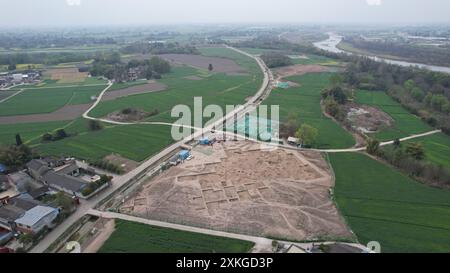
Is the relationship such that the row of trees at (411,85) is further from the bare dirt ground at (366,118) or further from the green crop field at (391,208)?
the green crop field at (391,208)

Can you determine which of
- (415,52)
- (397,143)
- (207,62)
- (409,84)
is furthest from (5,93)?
(415,52)

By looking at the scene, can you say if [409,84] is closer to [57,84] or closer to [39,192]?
[39,192]

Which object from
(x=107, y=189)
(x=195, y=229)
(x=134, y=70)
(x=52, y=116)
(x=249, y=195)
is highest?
(x=134, y=70)

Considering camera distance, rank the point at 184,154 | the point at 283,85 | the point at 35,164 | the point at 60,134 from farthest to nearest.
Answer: the point at 283,85, the point at 60,134, the point at 184,154, the point at 35,164

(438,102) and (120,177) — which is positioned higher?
(438,102)

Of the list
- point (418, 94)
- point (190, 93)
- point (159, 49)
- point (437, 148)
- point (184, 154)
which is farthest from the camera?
point (159, 49)

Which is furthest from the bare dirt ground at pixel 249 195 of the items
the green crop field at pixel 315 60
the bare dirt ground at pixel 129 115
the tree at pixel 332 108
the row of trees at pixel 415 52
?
the row of trees at pixel 415 52

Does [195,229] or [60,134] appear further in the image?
[60,134]

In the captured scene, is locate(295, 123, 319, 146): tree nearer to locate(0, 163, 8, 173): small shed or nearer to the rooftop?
the rooftop
